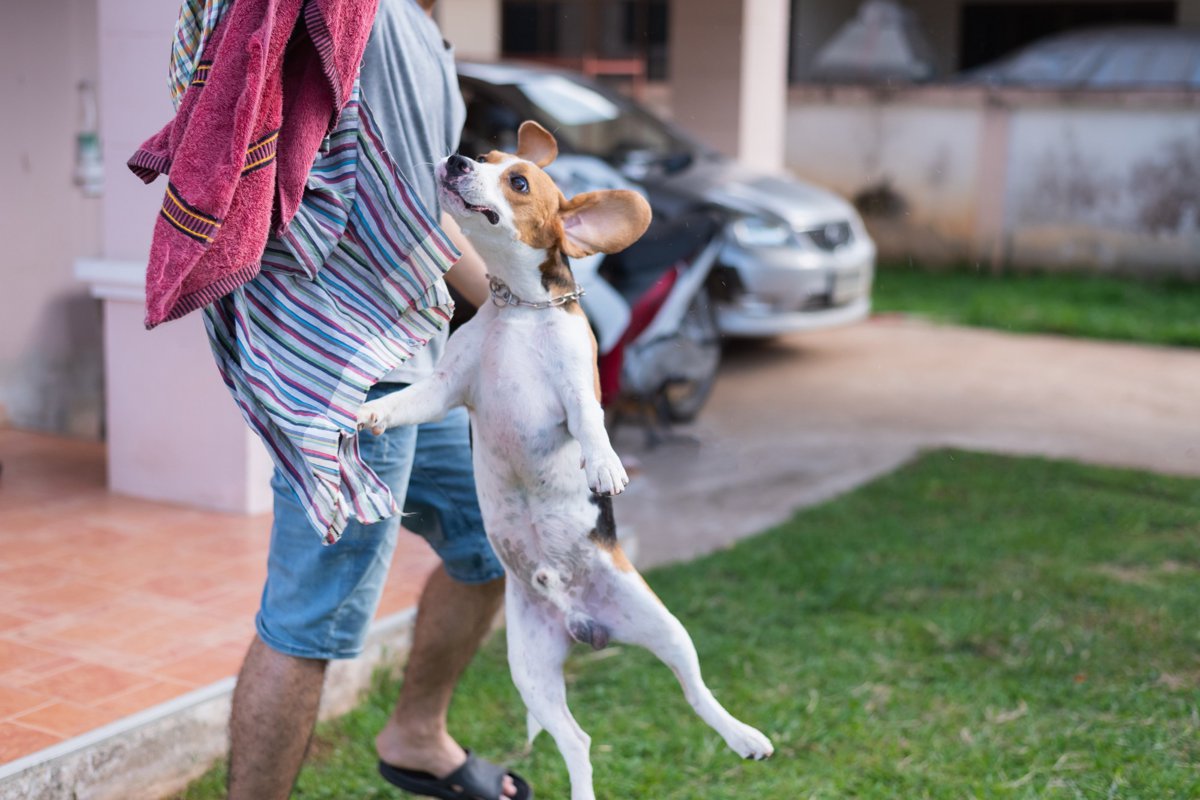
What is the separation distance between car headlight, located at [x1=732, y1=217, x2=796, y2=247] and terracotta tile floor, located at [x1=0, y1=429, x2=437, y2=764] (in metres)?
3.96

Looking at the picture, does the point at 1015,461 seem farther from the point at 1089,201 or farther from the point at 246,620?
the point at 1089,201

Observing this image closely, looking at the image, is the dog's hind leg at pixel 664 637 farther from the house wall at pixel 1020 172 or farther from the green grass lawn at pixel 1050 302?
the house wall at pixel 1020 172

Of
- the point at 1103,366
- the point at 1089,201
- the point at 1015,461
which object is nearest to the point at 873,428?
the point at 1015,461

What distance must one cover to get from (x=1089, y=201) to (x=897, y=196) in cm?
183

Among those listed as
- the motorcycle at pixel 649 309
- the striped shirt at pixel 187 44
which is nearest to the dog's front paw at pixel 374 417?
the striped shirt at pixel 187 44

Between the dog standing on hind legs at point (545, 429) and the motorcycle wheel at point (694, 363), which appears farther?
the motorcycle wheel at point (694, 363)

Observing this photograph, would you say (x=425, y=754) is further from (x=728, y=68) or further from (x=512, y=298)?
(x=728, y=68)

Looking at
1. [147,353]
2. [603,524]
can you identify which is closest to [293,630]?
[603,524]

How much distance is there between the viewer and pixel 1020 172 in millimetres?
13102

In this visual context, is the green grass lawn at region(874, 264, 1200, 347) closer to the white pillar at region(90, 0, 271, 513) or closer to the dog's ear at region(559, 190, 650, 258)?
the white pillar at region(90, 0, 271, 513)

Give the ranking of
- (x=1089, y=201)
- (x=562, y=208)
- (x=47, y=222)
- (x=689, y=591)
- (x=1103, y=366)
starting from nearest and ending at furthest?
1. (x=562, y=208)
2. (x=689, y=591)
3. (x=47, y=222)
4. (x=1103, y=366)
5. (x=1089, y=201)

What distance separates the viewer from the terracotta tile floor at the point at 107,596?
10.5 ft

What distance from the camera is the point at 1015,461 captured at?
20.8 ft

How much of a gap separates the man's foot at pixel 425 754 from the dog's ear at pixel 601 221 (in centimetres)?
147
